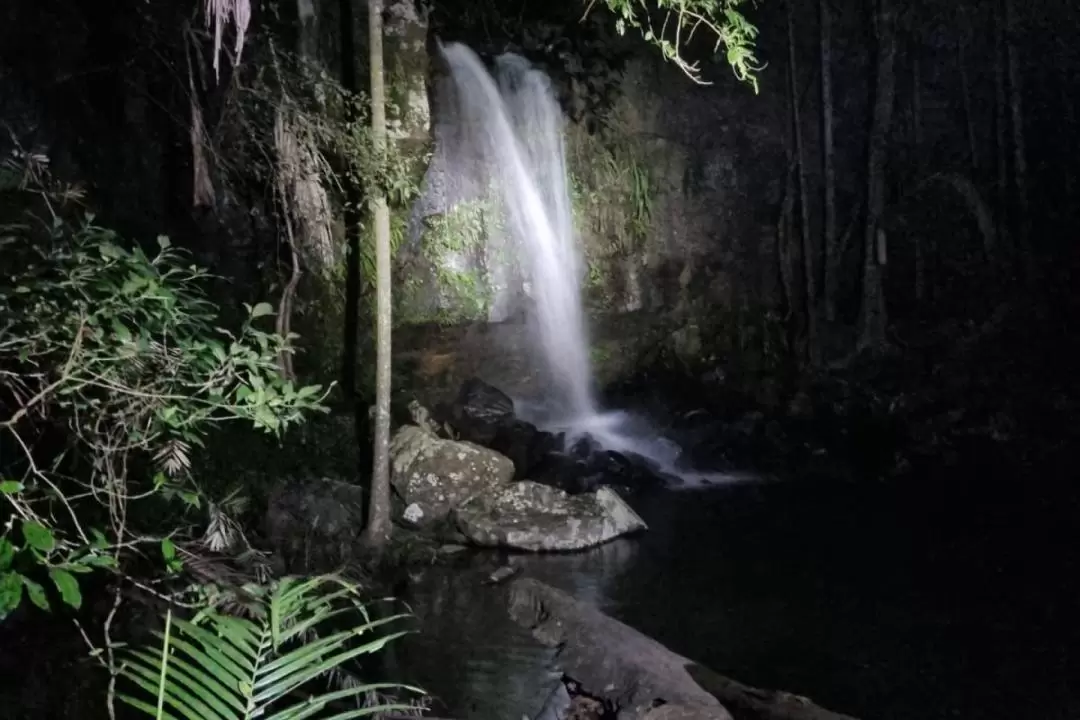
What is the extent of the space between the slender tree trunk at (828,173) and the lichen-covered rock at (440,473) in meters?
7.85

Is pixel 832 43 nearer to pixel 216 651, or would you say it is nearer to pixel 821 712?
pixel 821 712

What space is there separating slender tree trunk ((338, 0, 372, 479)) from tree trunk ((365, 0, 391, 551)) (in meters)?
0.50

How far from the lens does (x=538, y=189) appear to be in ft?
37.9

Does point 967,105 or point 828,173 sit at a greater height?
point 967,105

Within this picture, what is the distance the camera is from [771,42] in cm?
1457

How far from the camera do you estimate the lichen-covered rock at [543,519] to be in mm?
7582

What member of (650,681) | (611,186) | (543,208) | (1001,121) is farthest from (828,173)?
(650,681)

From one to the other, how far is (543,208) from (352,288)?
10.8ft

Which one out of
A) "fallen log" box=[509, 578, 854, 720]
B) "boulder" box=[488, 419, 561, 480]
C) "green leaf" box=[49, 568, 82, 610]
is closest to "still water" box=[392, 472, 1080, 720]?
"fallen log" box=[509, 578, 854, 720]

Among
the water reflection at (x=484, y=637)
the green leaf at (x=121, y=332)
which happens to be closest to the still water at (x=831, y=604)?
the water reflection at (x=484, y=637)

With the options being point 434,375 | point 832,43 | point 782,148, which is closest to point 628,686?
point 434,375

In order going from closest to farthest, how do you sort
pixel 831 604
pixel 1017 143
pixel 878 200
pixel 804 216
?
1. pixel 831 604
2. pixel 878 200
3. pixel 804 216
4. pixel 1017 143

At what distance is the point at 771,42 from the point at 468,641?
12.6 meters

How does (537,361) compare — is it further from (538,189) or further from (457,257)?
(538,189)
